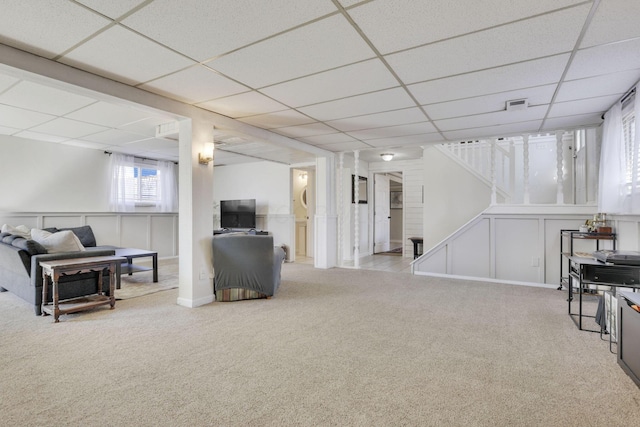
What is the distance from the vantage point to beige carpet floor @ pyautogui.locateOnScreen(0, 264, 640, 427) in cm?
173

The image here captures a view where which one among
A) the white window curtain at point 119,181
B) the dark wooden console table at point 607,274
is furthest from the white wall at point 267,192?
the dark wooden console table at point 607,274

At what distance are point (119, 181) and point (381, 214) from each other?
20.6 ft

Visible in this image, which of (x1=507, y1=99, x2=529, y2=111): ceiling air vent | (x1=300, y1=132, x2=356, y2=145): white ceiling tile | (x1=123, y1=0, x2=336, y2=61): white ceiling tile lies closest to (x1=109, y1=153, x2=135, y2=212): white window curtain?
(x1=300, y1=132, x2=356, y2=145): white ceiling tile

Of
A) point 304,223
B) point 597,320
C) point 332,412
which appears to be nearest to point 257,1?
point 332,412

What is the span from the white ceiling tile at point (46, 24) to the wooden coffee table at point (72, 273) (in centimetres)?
200

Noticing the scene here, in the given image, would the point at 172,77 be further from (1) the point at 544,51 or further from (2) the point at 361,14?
(1) the point at 544,51

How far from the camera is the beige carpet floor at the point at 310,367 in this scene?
1.73 meters

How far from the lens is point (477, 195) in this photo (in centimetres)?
610

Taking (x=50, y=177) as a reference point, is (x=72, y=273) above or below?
below

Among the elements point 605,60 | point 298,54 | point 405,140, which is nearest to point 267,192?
point 405,140

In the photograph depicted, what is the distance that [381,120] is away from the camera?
4.30 meters

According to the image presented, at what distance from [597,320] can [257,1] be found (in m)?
3.81

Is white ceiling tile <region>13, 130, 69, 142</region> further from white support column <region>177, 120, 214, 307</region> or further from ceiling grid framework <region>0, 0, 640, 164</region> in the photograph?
white support column <region>177, 120, 214, 307</region>

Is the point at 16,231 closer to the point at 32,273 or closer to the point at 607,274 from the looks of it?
the point at 32,273
